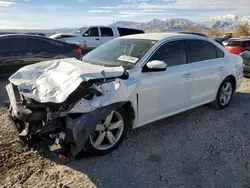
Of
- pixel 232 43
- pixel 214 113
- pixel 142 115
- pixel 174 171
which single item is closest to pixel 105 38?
pixel 232 43

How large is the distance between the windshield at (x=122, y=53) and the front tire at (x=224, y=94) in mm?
2067

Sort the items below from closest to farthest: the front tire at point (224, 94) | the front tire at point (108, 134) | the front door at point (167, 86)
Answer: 1. the front tire at point (108, 134)
2. the front door at point (167, 86)
3. the front tire at point (224, 94)

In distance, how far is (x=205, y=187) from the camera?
2.88m

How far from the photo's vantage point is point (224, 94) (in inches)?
217

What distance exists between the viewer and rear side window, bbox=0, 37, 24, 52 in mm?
7258

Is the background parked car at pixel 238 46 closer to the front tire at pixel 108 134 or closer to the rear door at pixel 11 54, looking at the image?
the rear door at pixel 11 54

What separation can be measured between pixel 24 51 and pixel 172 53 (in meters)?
4.84

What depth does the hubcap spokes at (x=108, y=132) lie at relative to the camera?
3.39 metres

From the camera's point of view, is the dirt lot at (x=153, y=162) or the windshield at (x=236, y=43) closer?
the dirt lot at (x=153, y=162)

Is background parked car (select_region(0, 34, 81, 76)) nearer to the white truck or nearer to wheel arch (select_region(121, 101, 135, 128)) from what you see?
wheel arch (select_region(121, 101, 135, 128))

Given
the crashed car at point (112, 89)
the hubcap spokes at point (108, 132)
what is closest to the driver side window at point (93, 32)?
the crashed car at point (112, 89)

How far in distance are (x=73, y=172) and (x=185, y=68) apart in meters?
2.48

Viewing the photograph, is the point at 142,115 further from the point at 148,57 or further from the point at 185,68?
the point at 185,68

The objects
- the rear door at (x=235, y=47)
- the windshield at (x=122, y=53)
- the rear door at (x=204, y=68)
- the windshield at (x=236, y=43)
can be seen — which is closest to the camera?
the windshield at (x=122, y=53)
